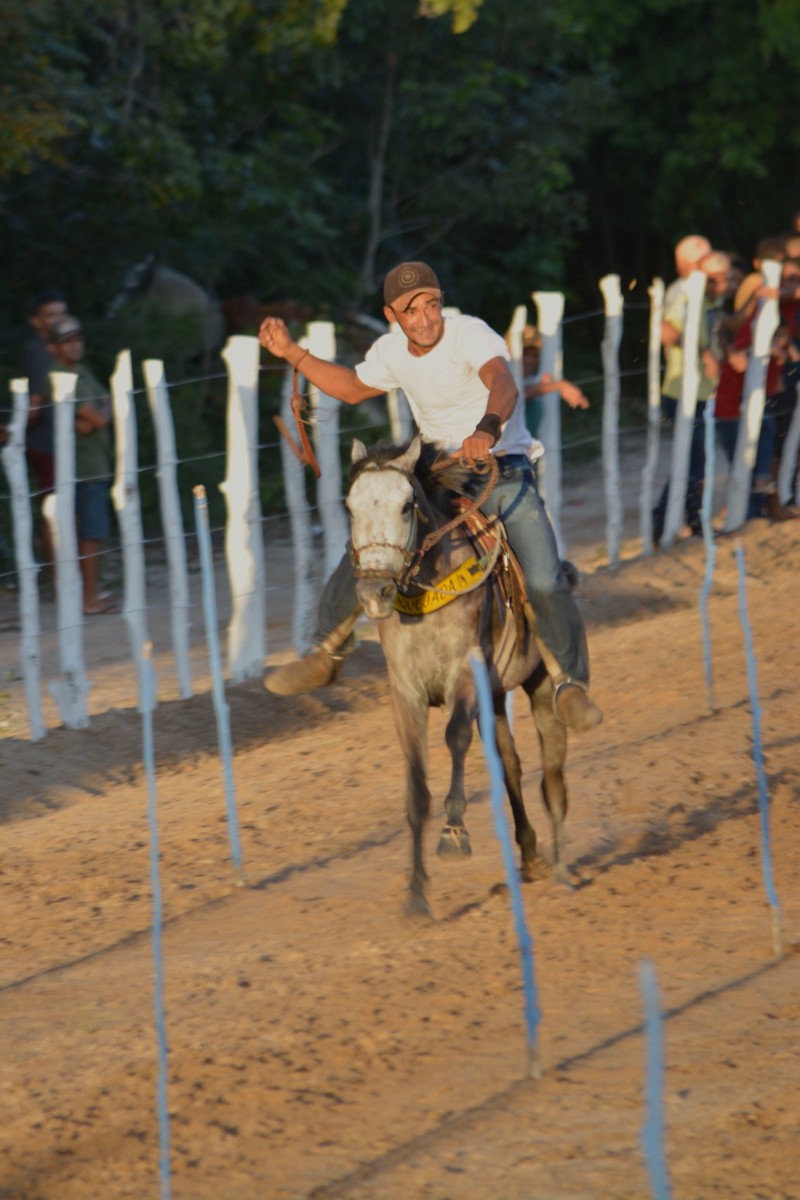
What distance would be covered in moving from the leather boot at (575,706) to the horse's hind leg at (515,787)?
225mm

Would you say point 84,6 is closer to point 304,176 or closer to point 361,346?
point 304,176

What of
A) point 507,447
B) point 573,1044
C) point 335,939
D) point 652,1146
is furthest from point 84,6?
point 652,1146

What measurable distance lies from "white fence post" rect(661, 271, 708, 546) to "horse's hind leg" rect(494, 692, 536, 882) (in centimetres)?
741

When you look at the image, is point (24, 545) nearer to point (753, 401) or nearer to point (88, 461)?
point (88, 461)

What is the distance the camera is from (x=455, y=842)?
6773 mm

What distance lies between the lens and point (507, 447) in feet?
23.2

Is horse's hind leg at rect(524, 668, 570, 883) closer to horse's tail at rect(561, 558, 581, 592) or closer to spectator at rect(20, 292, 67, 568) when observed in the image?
horse's tail at rect(561, 558, 581, 592)

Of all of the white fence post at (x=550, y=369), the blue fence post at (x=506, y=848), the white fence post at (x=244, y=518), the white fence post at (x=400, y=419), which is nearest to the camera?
the blue fence post at (x=506, y=848)

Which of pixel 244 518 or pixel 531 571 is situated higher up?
pixel 531 571

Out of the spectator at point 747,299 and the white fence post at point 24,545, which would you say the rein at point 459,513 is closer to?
the white fence post at point 24,545

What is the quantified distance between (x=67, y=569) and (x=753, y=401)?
6.87 meters

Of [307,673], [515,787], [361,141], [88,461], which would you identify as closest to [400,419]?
[88,461]

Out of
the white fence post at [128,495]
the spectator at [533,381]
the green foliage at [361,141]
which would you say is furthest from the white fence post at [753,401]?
the white fence post at [128,495]

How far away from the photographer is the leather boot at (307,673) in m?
7.43
